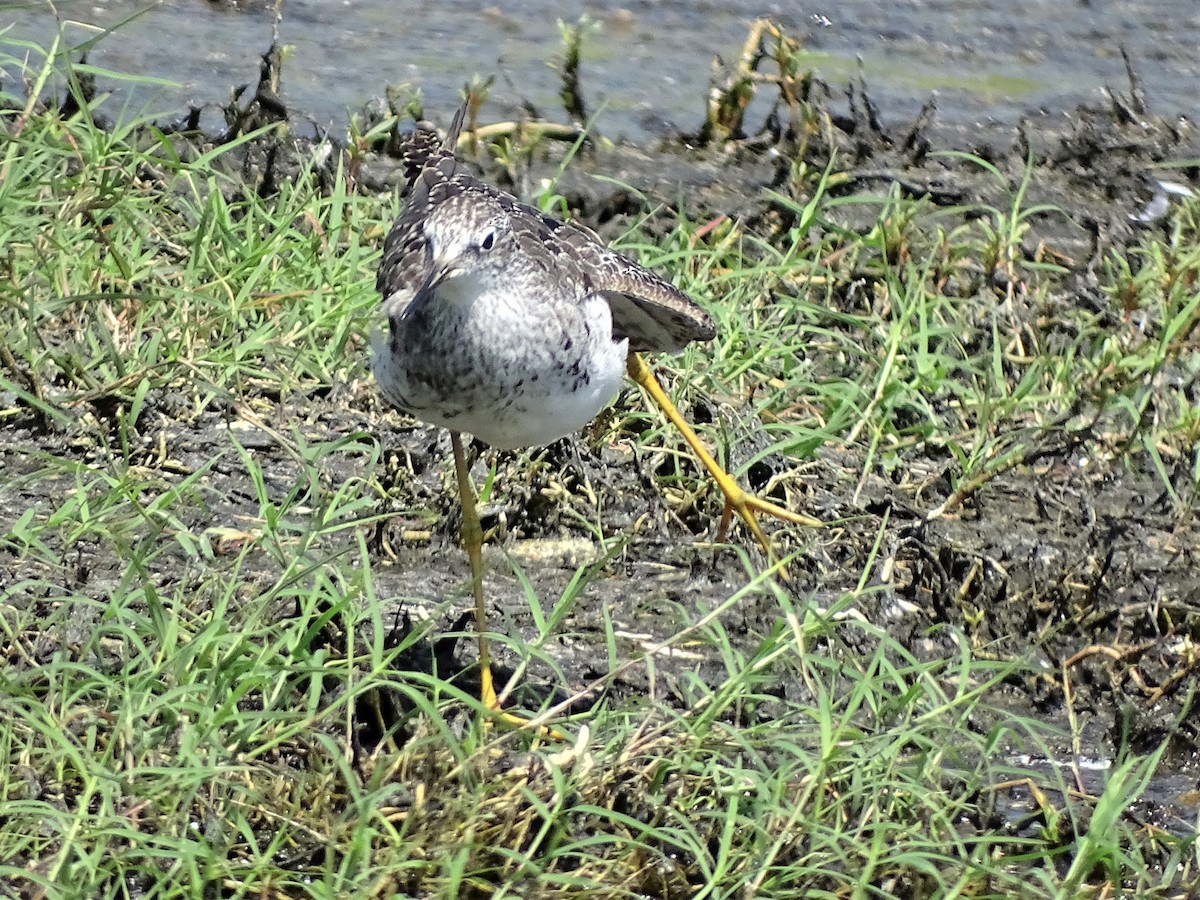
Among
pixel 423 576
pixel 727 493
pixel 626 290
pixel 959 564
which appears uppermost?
pixel 626 290

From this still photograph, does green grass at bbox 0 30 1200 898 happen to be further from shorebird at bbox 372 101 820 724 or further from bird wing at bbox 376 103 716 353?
bird wing at bbox 376 103 716 353

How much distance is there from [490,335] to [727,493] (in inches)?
51.4

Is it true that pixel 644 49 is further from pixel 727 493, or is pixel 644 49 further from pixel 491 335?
pixel 491 335

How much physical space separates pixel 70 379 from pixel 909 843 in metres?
3.18

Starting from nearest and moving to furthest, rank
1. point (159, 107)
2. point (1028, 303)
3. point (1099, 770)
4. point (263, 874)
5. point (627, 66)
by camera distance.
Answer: point (263, 874) < point (1099, 770) < point (1028, 303) < point (159, 107) < point (627, 66)

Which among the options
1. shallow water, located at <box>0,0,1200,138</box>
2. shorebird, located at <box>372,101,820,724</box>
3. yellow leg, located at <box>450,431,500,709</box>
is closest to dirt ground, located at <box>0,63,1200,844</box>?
yellow leg, located at <box>450,431,500,709</box>

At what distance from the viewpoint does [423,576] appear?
5.27m

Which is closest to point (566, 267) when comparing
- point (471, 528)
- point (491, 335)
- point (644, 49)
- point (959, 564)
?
point (491, 335)

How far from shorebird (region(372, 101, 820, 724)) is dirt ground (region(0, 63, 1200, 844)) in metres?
0.42

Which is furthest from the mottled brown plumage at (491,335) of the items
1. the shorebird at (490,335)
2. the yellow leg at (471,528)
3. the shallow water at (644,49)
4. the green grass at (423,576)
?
the shallow water at (644,49)

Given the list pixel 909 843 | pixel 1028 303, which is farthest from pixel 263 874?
pixel 1028 303

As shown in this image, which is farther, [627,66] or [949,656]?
[627,66]

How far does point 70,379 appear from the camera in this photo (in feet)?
18.5

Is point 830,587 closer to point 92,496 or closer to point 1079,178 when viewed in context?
point 92,496
